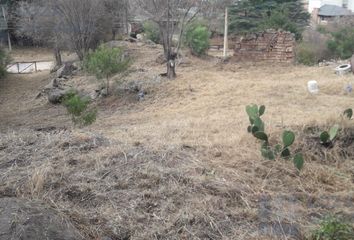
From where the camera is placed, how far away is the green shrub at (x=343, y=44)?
15.2 m

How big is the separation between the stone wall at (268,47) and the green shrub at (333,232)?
11.5m

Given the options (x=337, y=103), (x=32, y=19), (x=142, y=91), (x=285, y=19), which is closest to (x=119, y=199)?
(x=337, y=103)

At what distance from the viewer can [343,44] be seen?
15180 mm

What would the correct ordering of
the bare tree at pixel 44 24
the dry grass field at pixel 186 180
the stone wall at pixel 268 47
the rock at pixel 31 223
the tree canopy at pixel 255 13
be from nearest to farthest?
the rock at pixel 31 223
the dry grass field at pixel 186 180
the stone wall at pixel 268 47
the bare tree at pixel 44 24
the tree canopy at pixel 255 13

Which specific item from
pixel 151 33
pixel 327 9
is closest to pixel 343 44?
pixel 151 33

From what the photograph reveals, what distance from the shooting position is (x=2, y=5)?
88.5 ft

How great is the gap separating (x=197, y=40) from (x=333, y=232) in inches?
551

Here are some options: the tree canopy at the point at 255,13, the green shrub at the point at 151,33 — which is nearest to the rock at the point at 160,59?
the green shrub at the point at 151,33

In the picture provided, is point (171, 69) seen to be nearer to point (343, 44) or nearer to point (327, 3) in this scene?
point (343, 44)

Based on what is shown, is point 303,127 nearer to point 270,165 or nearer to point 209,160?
point 270,165

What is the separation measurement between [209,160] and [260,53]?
1043cm

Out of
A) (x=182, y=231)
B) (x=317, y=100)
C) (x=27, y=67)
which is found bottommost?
(x=27, y=67)

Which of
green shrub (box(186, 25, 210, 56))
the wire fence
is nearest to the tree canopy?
green shrub (box(186, 25, 210, 56))

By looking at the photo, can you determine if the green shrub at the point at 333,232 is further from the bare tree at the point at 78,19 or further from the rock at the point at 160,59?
the bare tree at the point at 78,19
